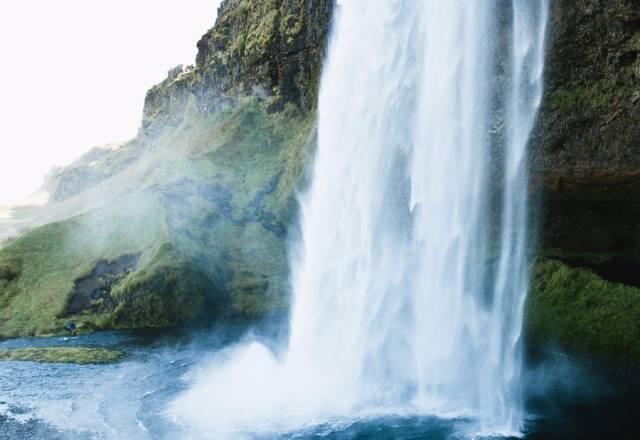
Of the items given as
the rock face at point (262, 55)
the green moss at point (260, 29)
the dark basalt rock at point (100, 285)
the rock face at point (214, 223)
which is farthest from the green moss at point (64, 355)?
the green moss at point (260, 29)

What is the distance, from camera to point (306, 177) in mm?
48000

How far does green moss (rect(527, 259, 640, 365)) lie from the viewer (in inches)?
1059

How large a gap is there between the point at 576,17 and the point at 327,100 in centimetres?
1875

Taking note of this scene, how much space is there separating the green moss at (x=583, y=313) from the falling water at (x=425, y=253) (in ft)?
7.32

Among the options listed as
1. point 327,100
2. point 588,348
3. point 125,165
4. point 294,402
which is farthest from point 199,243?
point 125,165

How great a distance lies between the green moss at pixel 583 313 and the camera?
Result: 2691 centimetres

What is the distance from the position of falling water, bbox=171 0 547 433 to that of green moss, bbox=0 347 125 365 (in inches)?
302

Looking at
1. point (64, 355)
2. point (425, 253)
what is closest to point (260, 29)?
point (64, 355)

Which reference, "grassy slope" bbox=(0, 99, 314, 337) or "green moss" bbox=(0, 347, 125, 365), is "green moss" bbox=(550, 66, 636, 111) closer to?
"grassy slope" bbox=(0, 99, 314, 337)

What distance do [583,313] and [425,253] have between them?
801 cm

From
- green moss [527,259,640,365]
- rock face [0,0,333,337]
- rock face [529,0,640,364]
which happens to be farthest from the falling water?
rock face [0,0,333,337]

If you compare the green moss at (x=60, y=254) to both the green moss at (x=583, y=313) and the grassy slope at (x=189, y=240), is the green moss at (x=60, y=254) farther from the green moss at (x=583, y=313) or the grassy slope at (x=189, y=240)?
the green moss at (x=583, y=313)

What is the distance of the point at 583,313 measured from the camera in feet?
93.5

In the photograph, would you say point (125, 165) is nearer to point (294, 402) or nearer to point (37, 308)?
point (37, 308)
